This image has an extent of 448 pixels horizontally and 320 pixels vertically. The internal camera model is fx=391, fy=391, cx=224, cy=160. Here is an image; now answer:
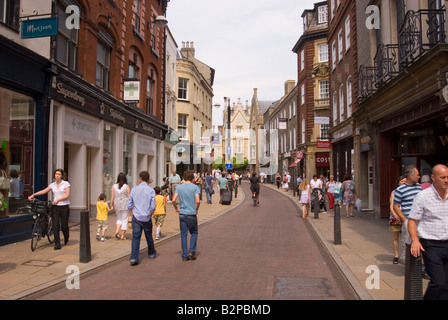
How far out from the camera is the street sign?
30.6 ft

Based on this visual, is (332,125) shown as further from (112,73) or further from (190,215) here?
(190,215)

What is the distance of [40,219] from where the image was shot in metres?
8.87

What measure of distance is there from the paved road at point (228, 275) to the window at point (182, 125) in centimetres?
2247

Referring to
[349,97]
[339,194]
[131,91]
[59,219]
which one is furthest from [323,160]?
[59,219]

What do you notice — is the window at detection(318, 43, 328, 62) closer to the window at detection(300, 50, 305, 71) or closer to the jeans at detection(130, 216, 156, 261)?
the window at detection(300, 50, 305, 71)

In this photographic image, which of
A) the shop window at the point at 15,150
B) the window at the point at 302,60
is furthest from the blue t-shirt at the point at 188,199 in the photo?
the window at the point at 302,60

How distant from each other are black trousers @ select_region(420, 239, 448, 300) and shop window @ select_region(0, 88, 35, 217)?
29.7 ft

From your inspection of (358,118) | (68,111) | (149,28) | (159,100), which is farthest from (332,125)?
(68,111)

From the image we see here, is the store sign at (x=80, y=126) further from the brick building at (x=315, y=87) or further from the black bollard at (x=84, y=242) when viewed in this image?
the brick building at (x=315, y=87)

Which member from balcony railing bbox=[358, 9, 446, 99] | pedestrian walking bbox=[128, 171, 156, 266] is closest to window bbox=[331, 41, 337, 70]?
balcony railing bbox=[358, 9, 446, 99]

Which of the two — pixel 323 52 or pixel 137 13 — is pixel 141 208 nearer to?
pixel 137 13

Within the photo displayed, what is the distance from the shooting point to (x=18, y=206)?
9.86 meters

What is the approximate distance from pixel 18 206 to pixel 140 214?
412 cm

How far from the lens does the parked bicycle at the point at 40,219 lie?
865 cm
